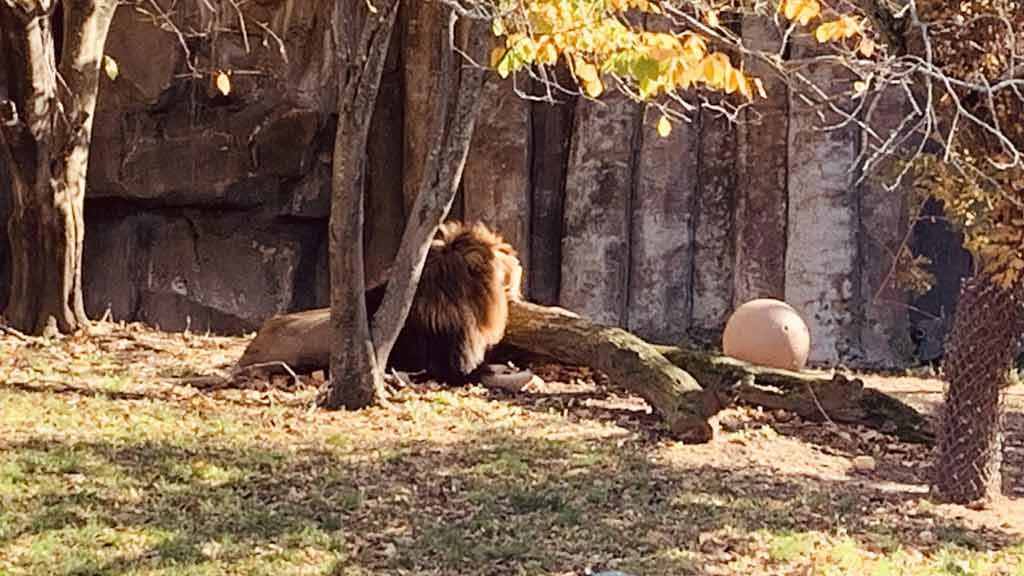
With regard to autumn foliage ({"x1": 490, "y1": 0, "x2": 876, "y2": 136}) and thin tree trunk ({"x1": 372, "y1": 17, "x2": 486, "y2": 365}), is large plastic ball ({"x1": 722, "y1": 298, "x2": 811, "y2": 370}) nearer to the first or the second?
thin tree trunk ({"x1": 372, "y1": 17, "x2": 486, "y2": 365})

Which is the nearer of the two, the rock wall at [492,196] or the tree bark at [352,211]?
the tree bark at [352,211]

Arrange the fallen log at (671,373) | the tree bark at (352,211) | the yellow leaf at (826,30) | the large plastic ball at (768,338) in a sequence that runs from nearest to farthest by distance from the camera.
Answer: the yellow leaf at (826,30) → the tree bark at (352,211) → the fallen log at (671,373) → the large plastic ball at (768,338)

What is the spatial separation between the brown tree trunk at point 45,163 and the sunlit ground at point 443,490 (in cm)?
117

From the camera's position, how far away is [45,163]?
940 centimetres

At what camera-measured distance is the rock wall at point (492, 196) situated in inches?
414

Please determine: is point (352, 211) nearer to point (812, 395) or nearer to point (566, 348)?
point (566, 348)

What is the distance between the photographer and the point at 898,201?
10508 millimetres

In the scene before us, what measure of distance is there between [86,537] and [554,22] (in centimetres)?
242

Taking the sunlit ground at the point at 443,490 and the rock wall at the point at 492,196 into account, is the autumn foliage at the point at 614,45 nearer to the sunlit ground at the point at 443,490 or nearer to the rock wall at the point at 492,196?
the sunlit ground at the point at 443,490

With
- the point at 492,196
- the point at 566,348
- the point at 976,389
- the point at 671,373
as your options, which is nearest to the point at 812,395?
the point at 671,373

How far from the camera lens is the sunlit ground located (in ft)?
17.2

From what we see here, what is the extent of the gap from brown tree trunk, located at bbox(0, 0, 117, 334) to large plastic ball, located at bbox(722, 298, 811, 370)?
418cm

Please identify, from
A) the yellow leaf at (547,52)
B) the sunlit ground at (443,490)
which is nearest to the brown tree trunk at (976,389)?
the sunlit ground at (443,490)

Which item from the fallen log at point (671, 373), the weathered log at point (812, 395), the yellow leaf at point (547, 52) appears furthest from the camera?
the weathered log at point (812, 395)
